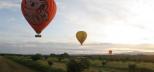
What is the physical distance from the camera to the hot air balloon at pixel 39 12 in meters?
52.6

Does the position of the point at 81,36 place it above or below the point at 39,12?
below

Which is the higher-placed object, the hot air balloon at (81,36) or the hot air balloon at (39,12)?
the hot air balloon at (39,12)

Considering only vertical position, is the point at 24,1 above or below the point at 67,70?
above

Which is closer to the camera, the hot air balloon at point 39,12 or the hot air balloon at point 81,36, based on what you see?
the hot air balloon at point 39,12

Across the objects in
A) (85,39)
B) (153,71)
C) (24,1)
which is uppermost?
(24,1)

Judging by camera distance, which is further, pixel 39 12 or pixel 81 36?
pixel 81 36

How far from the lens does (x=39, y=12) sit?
53.0 metres

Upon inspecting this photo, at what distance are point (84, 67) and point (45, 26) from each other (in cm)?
2956

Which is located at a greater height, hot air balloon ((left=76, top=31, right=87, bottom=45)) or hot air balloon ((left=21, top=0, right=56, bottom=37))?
hot air balloon ((left=21, top=0, right=56, bottom=37))

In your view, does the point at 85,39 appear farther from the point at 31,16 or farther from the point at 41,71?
the point at 31,16

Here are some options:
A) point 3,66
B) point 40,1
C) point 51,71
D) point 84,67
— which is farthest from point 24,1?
point 3,66

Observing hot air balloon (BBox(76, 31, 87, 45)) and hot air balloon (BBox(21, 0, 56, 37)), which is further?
hot air balloon (BBox(76, 31, 87, 45))

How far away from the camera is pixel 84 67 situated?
3187 inches

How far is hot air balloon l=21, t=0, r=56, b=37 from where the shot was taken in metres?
52.6
